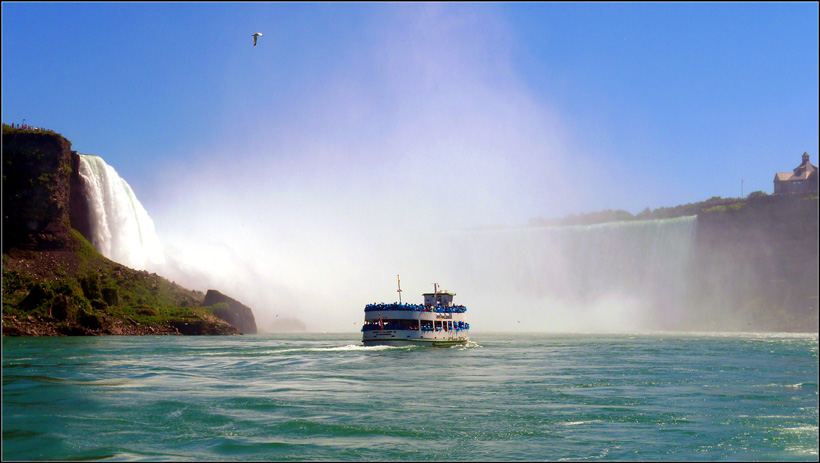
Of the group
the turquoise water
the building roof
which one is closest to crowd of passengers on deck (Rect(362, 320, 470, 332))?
the turquoise water

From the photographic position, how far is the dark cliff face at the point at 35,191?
99.8m

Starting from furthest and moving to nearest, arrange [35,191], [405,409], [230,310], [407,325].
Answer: [230,310]
[35,191]
[407,325]
[405,409]

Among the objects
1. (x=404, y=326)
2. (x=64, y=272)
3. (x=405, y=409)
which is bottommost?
(x=405, y=409)

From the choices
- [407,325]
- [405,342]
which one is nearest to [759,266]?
[407,325]

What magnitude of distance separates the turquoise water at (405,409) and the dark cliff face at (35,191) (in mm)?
59664

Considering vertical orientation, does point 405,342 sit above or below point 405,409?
above

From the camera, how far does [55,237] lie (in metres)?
101

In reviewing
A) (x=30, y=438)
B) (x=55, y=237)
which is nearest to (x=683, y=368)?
(x=30, y=438)

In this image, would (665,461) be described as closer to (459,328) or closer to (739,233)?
(459,328)

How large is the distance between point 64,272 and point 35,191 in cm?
1660

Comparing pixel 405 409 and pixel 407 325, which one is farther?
pixel 407 325

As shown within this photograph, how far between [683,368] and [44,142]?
106 m

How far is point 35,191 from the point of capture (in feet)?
339

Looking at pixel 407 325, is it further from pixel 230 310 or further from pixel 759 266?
pixel 759 266
